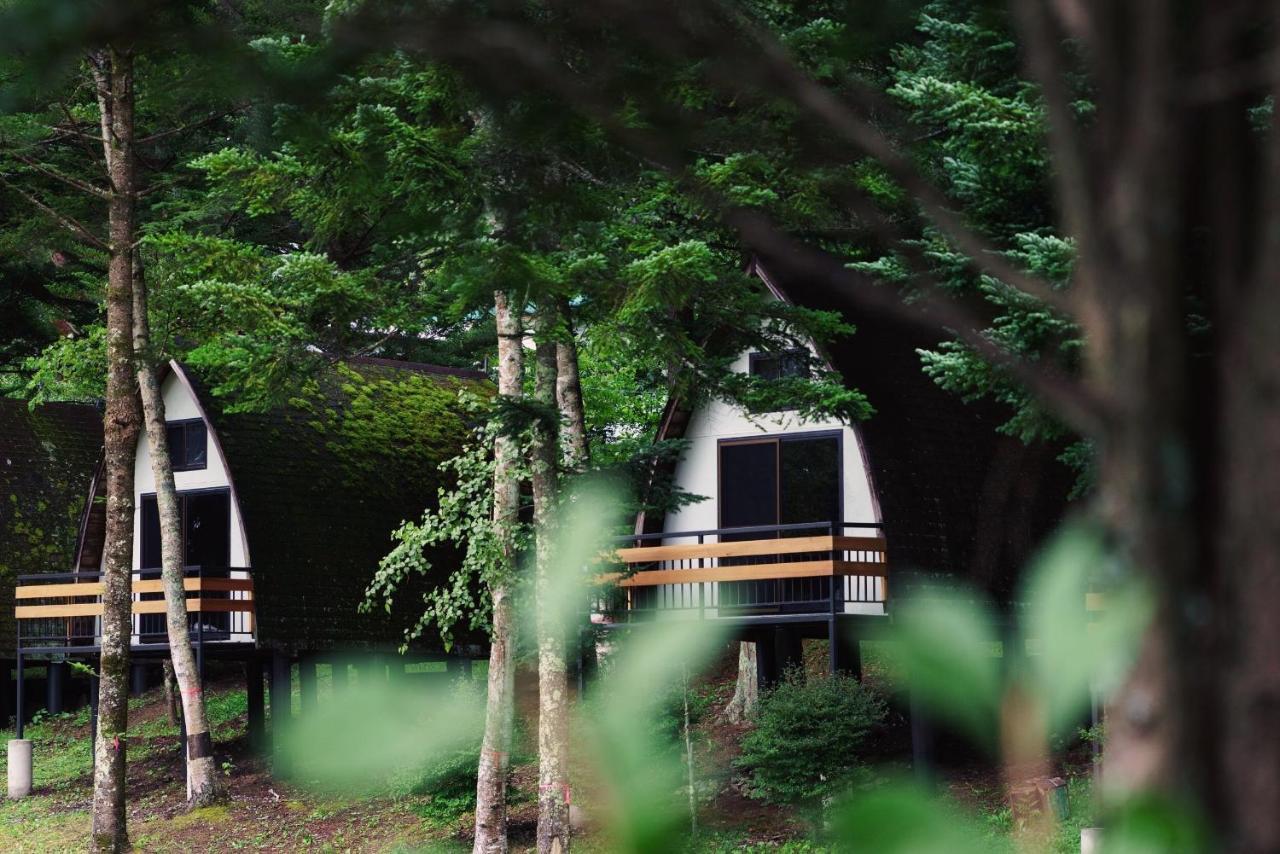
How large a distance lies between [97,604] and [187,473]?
8.28 feet

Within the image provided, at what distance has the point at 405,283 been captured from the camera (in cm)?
1950

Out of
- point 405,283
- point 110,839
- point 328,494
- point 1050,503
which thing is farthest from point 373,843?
point 1050,503

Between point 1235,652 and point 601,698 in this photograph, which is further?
point 601,698

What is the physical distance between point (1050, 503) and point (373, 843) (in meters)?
10.2

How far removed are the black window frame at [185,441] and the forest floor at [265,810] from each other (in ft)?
15.0

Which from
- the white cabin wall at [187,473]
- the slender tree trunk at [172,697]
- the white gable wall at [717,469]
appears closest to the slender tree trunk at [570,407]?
the white gable wall at [717,469]

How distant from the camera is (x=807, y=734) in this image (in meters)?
18.0

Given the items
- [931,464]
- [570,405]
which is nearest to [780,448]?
[931,464]

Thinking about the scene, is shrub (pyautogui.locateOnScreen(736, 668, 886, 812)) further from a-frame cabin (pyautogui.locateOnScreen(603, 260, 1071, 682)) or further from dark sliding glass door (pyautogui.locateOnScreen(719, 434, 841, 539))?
dark sliding glass door (pyautogui.locateOnScreen(719, 434, 841, 539))

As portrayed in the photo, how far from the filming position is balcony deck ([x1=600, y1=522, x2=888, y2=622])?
64.3ft

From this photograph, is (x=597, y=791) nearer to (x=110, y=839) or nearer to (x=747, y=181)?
(x=747, y=181)

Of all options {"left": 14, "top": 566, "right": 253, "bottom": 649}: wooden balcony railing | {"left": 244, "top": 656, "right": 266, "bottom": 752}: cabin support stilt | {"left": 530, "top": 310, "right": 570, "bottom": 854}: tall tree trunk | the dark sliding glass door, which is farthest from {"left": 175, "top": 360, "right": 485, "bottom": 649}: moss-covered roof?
{"left": 530, "top": 310, "right": 570, "bottom": 854}: tall tree trunk

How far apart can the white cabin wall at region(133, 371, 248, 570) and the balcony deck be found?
7.69m

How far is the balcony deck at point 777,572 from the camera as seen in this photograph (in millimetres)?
19594
